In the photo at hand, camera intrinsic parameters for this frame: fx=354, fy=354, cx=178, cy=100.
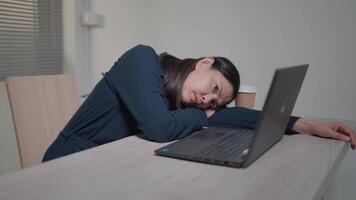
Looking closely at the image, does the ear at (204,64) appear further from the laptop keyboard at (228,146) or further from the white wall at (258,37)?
the white wall at (258,37)

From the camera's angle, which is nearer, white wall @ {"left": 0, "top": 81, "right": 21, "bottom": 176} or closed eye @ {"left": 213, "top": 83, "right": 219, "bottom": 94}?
closed eye @ {"left": 213, "top": 83, "right": 219, "bottom": 94}

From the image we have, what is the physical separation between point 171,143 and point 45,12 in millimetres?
1573

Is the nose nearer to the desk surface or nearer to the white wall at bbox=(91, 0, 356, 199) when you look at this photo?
the desk surface

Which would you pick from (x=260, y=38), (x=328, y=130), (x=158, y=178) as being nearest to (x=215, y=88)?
(x=328, y=130)

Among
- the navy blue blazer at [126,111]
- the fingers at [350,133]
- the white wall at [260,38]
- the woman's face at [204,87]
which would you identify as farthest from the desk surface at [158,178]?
the white wall at [260,38]

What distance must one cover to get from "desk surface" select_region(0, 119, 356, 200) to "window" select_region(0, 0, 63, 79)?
1.34 m

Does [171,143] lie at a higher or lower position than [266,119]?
lower

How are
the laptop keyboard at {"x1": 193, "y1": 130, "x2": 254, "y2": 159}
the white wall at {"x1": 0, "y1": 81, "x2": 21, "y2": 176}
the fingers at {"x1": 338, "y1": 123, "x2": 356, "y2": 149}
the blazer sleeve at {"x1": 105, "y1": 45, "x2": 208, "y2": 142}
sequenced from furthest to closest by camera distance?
the white wall at {"x1": 0, "y1": 81, "x2": 21, "y2": 176}
the fingers at {"x1": 338, "y1": 123, "x2": 356, "y2": 149}
the blazer sleeve at {"x1": 105, "y1": 45, "x2": 208, "y2": 142}
the laptop keyboard at {"x1": 193, "y1": 130, "x2": 254, "y2": 159}

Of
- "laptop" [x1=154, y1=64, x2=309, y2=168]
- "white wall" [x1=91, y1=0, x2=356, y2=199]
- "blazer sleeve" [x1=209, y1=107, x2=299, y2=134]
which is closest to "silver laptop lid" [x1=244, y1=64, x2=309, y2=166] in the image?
"laptop" [x1=154, y1=64, x2=309, y2=168]

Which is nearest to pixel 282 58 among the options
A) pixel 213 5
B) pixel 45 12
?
pixel 213 5

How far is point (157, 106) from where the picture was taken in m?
1.00

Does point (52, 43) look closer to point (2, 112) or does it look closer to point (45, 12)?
point (45, 12)

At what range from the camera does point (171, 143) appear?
0.97 meters

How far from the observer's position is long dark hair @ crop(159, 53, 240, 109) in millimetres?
1196
